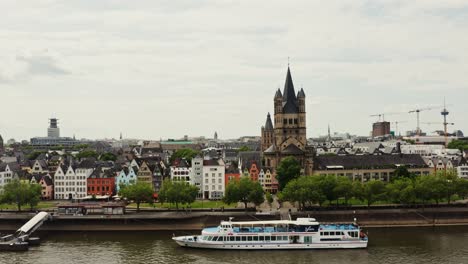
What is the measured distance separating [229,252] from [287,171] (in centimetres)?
4909

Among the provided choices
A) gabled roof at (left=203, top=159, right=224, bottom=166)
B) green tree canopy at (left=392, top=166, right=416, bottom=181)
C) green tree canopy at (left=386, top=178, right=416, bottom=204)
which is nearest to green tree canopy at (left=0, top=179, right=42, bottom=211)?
gabled roof at (left=203, top=159, right=224, bottom=166)

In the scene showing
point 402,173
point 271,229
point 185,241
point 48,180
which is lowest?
point 185,241

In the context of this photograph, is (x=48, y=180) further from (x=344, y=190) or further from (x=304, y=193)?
(x=344, y=190)

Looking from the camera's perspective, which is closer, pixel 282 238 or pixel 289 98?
pixel 282 238

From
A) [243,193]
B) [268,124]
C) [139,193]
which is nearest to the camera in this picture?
[243,193]

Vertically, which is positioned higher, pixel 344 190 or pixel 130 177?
pixel 130 177

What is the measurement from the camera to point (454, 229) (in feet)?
317

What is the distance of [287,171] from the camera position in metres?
130

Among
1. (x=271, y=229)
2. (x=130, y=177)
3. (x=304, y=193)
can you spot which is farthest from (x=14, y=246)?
(x=130, y=177)

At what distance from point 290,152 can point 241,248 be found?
60014 mm

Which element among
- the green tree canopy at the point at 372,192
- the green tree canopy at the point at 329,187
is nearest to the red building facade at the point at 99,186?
the green tree canopy at the point at 329,187

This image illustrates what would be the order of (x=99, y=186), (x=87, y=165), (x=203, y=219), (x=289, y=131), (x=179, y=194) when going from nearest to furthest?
1. (x=203, y=219)
2. (x=179, y=194)
3. (x=99, y=186)
4. (x=87, y=165)
5. (x=289, y=131)

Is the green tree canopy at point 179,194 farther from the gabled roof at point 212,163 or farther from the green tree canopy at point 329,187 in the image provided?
the gabled roof at point 212,163

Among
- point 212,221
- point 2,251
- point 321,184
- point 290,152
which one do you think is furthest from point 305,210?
point 2,251
